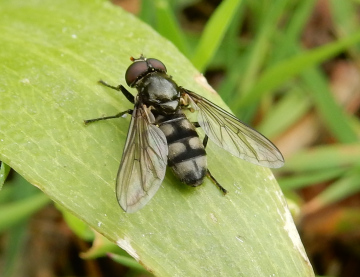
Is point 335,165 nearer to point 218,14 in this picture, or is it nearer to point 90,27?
point 218,14

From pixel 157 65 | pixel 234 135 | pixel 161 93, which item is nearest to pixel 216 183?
pixel 234 135

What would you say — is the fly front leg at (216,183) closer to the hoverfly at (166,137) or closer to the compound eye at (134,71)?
the hoverfly at (166,137)

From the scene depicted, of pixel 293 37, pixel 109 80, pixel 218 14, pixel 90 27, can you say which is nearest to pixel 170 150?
pixel 109 80

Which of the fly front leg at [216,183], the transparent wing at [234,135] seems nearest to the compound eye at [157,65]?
the transparent wing at [234,135]

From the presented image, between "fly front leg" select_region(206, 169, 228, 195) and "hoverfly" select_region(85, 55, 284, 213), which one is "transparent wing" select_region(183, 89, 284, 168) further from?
"fly front leg" select_region(206, 169, 228, 195)

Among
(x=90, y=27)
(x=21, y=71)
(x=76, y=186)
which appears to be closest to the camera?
(x=76, y=186)

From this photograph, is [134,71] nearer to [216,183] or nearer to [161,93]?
[161,93]
